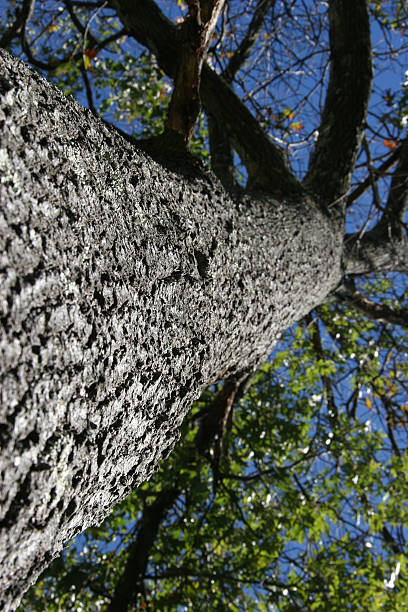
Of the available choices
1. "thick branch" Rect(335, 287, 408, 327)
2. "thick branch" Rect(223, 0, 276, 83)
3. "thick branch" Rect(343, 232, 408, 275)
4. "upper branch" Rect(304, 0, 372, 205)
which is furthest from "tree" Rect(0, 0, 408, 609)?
"thick branch" Rect(223, 0, 276, 83)

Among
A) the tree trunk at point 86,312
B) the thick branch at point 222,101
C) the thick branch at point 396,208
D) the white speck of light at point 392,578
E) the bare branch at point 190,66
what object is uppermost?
the thick branch at point 396,208

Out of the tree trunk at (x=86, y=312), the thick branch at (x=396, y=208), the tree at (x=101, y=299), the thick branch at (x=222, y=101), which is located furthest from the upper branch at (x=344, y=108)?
the tree trunk at (x=86, y=312)

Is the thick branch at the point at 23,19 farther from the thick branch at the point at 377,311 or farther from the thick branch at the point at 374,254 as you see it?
the thick branch at the point at 377,311

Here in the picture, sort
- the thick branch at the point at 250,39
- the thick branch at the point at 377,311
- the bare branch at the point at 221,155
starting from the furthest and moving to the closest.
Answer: the thick branch at the point at 250,39, the thick branch at the point at 377,311, the bare branch at the point at 221,155

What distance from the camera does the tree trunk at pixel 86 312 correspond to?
2.13 feet

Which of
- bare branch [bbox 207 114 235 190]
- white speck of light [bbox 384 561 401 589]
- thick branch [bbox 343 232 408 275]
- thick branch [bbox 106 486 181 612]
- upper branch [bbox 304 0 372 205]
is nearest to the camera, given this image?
upper branch [bbox 304 0 372 205]

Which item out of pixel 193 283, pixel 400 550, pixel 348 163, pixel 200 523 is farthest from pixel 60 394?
pixel 400 550

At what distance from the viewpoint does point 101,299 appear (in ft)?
2.60

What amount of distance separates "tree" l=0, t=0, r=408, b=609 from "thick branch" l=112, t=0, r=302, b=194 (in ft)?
2.63

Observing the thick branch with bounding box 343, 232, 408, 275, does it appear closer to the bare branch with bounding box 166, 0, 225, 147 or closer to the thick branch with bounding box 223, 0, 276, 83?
the bare branch with bounding box 166, 0, 225, 147

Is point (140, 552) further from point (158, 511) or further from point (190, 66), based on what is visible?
point (190, 66)

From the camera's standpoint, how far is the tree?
0.66 m

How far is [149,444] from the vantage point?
1016mm

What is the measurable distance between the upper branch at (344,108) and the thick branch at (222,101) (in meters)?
0.43
